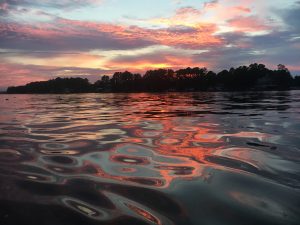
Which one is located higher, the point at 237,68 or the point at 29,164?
the point at 237,68

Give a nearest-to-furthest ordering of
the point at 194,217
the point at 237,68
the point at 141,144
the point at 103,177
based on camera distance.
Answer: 1. the point at 194,217
2. the point at 103,177
3. the point at 141,144
4. the point at 237,68

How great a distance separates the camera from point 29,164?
19.7 ft

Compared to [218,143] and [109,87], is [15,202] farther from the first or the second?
[109,87]

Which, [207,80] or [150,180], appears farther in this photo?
[207,80]

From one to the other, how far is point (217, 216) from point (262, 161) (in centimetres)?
287

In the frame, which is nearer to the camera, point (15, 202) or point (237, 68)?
point (15, 202)

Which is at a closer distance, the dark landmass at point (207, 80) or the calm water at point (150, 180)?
the calm water at point (150, 180)

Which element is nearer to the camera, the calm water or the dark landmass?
the calm water

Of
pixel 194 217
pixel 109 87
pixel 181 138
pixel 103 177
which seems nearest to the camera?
pixel 194 217

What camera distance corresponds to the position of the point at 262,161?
6184 millimetres

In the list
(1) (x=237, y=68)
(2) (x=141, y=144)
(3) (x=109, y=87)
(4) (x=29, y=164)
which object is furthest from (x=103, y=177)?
A: (3) (x=109, y=87)

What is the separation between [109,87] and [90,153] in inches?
7515

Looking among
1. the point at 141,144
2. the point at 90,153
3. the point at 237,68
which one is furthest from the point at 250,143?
the point at 237,68

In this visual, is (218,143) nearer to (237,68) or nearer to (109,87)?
(237,68)
